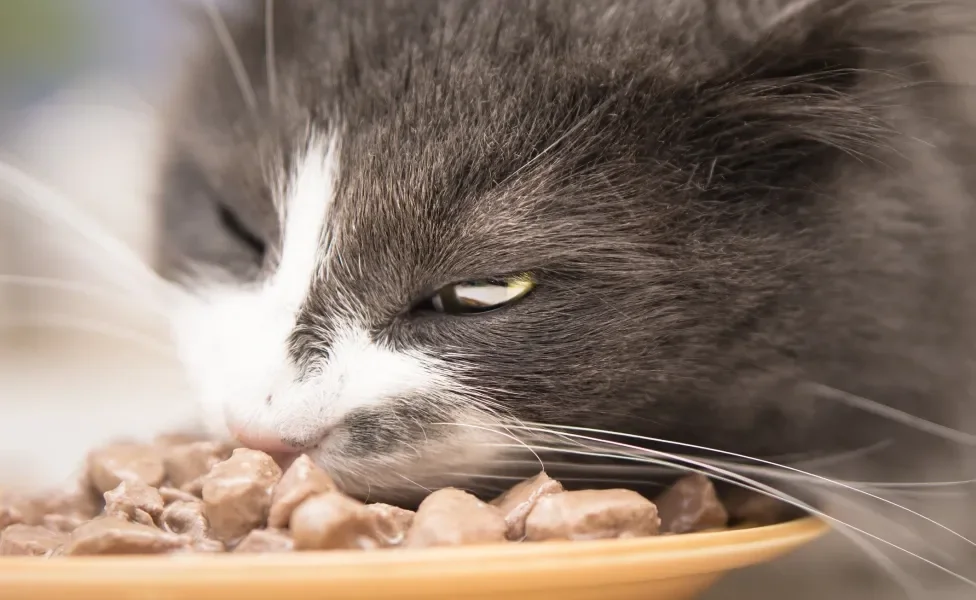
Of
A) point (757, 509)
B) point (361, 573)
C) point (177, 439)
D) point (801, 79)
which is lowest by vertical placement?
point (361, 573)

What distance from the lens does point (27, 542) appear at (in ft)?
1.98

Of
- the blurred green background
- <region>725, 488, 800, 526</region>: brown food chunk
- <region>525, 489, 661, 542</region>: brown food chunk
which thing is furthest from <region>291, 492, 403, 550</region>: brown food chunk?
the blurred green background

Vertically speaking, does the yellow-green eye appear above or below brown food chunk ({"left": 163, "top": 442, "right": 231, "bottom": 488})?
above

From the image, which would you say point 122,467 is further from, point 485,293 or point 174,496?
point 485,293

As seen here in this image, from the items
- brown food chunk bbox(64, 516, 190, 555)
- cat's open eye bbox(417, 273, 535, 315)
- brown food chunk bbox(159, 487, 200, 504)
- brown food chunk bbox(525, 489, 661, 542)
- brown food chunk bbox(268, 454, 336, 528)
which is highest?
cat's open eye bbox(417, 273, 535, 315)

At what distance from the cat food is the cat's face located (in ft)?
0.27

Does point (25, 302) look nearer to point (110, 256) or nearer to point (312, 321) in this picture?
point (110, 256)

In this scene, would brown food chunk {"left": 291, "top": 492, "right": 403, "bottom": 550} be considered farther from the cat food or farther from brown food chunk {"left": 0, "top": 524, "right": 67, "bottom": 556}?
brown food chunk {"left": 0, "top": 524, "right": 67, "bottom": 556}

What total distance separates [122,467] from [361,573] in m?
0.34

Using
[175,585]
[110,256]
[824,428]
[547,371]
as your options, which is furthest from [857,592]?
[110,256]

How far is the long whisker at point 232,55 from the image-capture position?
3.03 feet

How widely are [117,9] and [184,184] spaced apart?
317mm

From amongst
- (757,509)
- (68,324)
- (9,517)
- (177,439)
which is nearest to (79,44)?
(68,324)

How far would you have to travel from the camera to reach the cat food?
1.80 ft
